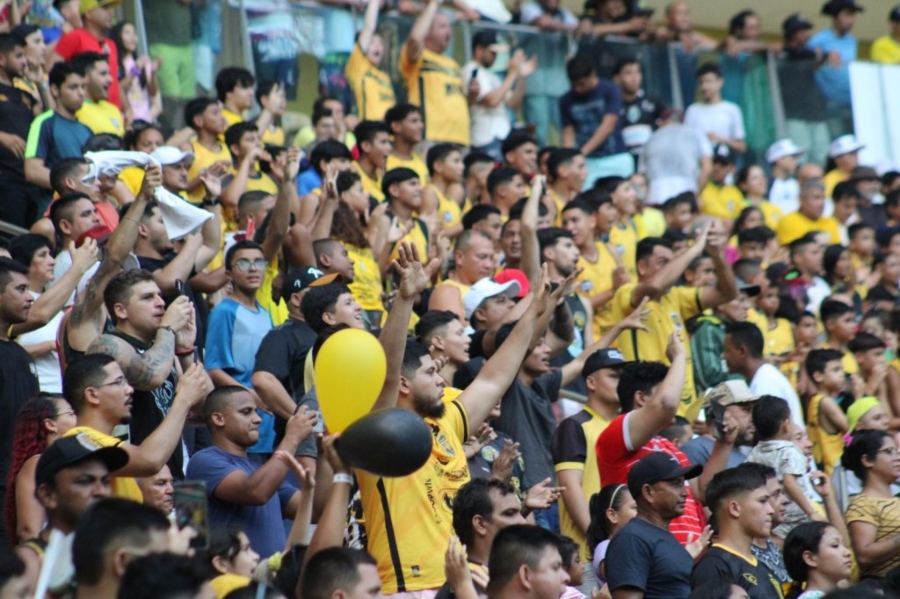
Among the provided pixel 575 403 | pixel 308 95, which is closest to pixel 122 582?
pixel 575 403

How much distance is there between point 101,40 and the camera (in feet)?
40.1

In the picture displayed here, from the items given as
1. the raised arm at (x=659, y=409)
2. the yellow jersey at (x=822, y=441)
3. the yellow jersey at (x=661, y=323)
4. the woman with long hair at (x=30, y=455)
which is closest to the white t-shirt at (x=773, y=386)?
the yellow jersey at (x=822, y=441)

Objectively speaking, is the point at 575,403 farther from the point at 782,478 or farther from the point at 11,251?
the point at 11,251

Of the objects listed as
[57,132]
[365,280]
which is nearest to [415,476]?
[365,280]

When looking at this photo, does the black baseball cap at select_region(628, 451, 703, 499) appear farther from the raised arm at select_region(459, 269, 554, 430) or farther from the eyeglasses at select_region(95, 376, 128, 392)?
the eyeglasses at select_region(95, 376, 128, 392)

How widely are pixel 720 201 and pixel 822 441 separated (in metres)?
5.47

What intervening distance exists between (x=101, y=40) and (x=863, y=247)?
23.8 feet

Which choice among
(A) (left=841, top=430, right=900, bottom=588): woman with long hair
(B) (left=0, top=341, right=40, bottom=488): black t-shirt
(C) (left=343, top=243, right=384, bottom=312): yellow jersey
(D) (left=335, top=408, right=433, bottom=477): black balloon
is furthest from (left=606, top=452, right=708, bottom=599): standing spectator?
(C) (left=343, top=243, right=384, bottom=312): yellow jersey

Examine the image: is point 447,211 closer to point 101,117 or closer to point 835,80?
point 101,117

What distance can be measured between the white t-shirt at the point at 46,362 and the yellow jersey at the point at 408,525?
2588 millimetres

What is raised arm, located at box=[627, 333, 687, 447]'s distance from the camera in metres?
6.71

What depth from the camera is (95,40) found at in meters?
12.1

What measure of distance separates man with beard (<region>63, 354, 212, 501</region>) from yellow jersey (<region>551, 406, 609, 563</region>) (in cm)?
239

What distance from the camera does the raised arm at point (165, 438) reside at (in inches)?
221
